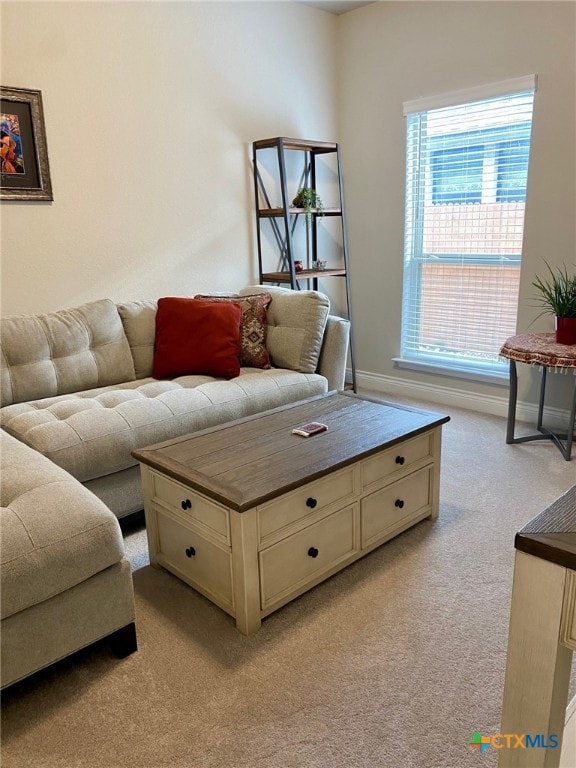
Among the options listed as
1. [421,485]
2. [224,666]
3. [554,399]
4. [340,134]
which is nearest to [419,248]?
[340,134]

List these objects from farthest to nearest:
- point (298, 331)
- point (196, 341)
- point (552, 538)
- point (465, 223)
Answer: point (465, 223) < point (298, 331) < point (196, 341) < point (552, 538)

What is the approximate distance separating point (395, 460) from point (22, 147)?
8.00 feet

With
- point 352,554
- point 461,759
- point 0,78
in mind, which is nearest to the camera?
point 461,759

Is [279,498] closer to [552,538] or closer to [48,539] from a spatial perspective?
[48,539]

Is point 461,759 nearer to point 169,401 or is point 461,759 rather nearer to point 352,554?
point 352,554

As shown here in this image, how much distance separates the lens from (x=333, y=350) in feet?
10.7

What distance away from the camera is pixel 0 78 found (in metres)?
2.86

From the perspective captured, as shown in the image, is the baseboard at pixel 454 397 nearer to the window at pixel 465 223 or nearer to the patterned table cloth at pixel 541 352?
the window at pixel 465 223

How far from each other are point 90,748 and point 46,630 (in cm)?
31

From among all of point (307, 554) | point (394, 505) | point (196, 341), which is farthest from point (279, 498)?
point (196, 341)

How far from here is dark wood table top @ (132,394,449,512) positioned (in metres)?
1.84

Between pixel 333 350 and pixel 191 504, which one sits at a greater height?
pixel 333 350

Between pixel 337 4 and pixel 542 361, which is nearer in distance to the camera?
pixel 542 361

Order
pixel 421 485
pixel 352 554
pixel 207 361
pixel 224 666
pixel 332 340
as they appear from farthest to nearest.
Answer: pixel 332 340, pixel 207 361, pixel 421 485, pixel 352 554, pixel 224 666
